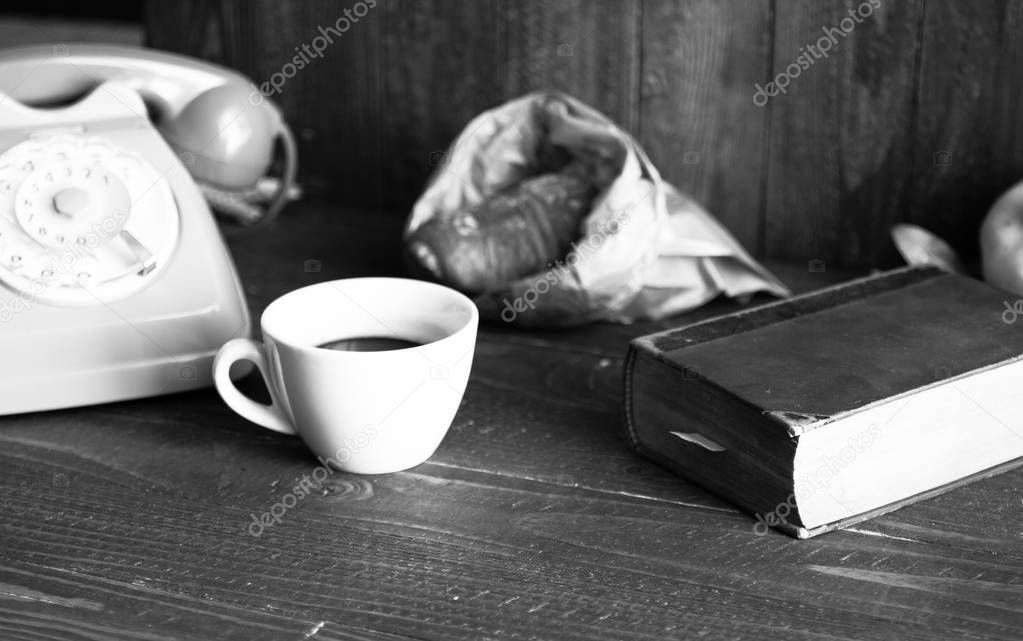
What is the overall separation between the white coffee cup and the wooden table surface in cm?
3

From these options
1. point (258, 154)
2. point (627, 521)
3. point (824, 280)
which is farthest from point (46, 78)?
point (824, 280)

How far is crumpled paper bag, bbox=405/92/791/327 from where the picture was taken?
95 centimetres

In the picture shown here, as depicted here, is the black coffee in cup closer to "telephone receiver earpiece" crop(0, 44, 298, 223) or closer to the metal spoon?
"telephone receiver earpiece" crop(0, 44, 298, 223)

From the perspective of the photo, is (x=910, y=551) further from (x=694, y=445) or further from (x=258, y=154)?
(x=258, y=154)

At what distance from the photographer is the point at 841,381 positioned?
696 mm

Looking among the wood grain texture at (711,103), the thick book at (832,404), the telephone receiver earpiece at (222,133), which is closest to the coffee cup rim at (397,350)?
the thick book at (832,404)

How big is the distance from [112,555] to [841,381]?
1.40 feet

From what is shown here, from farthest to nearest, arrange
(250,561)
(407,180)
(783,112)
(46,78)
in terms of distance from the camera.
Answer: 1. (407,180)
2. (783,112)
3. (46,78)
4. (250,561)

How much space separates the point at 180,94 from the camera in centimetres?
98
